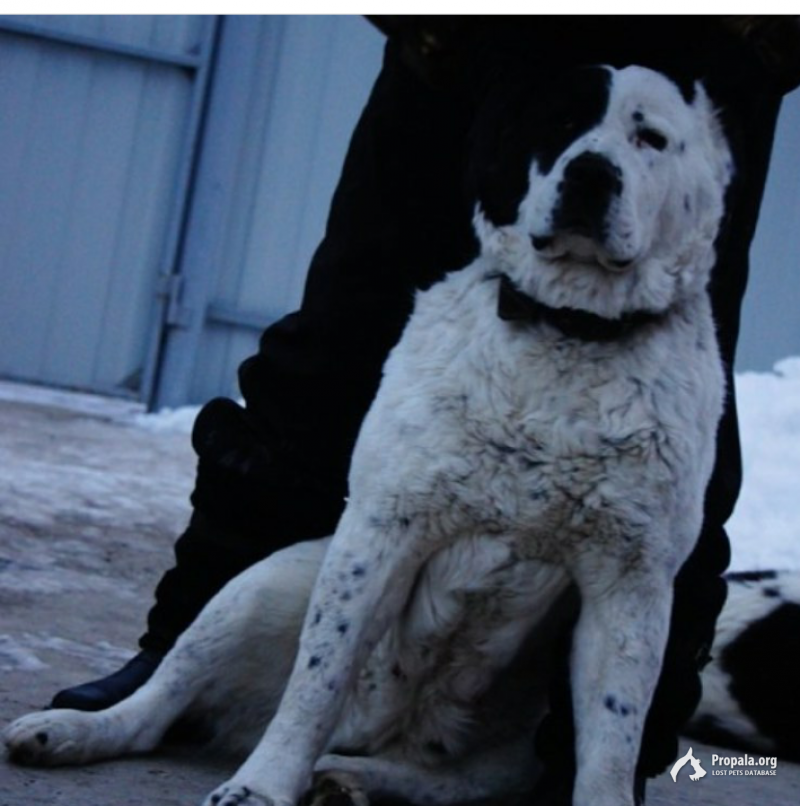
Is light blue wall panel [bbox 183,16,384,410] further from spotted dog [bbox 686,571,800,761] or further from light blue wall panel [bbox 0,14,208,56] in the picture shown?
spotted dog [bbox 686,571,800,761]

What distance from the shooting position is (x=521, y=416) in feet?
7.54

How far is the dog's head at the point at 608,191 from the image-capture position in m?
2.25

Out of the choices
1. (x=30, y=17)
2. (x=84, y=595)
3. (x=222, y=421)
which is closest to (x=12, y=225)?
(x=30, y=17)

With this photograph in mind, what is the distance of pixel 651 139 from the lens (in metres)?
2.30

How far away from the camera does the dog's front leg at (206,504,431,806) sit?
232 centimetres

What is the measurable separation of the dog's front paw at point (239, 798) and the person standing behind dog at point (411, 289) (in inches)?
17.4

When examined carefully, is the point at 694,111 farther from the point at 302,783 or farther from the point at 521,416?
the point at 302,783

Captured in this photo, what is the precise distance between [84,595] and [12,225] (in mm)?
5053

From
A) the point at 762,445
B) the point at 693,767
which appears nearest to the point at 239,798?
the point at 693,767

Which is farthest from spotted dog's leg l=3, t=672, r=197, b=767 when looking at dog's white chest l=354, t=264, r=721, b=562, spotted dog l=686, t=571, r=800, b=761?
spotted dog l=686, t=571, r=800, b=761

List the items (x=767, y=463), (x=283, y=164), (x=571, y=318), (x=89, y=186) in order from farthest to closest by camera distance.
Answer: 1. (x=89, y=186)
2. (x=283, y=164)
3. (x=767, y=463)
4. (x=571, y=318)

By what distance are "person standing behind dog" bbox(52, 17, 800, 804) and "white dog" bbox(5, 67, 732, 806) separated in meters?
0.10

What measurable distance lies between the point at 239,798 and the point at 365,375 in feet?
2.80

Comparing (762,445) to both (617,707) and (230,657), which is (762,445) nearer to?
(230,657)
